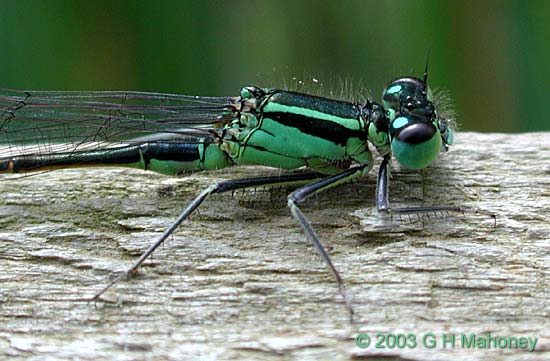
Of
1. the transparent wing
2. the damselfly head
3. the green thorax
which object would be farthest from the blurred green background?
the damselfly head

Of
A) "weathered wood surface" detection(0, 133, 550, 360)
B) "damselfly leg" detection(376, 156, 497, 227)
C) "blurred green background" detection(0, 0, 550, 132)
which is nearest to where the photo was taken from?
"weathered wood surface" detection(0, 133, 550, 360)

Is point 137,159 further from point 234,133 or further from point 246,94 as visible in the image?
point 246,94

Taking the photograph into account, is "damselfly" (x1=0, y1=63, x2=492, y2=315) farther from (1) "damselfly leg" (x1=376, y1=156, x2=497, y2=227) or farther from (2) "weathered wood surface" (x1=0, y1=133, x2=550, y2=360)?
(2) "weathered wood surface" (x1=0, y1=133, x2=550, y2=360)

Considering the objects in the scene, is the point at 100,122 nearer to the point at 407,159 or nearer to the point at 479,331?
the point at 407,159

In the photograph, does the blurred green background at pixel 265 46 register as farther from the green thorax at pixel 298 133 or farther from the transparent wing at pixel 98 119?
the green thorax at pixel 298 133

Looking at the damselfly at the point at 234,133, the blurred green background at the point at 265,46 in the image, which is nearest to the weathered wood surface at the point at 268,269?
the damselfly at the point at 234,133

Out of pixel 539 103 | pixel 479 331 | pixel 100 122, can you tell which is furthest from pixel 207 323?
pixel 539 103

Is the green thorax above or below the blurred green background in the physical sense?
below
